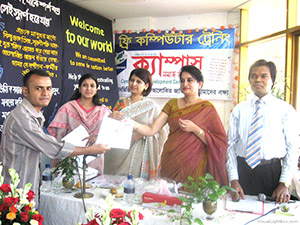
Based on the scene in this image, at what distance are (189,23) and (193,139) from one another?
144 inches

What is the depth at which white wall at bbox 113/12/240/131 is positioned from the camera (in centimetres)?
510

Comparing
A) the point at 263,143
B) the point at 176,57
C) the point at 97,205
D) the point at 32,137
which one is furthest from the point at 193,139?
the point at 176,57

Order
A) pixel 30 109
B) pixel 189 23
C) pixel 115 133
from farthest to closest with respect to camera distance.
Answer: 1. pixel 189 23
2. pixel 115 133
3. pixel 30 109

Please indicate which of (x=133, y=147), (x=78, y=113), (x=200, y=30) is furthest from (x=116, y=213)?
(x=200, y=30)

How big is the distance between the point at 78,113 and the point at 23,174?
4.11ft

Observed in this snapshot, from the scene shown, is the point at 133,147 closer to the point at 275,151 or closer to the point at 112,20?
the point at 275,151

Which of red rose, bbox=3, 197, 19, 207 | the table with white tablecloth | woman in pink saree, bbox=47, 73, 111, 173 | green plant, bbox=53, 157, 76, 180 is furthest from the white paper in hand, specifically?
red rose, bbox=3, 197, 19, 207

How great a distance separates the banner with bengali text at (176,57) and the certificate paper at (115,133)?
320cm

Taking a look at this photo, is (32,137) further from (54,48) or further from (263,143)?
(54,48)

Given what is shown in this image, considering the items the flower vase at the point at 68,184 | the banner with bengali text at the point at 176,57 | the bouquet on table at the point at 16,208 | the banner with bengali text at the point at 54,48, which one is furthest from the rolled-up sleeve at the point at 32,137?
the banner with bengali text at the point at 176,57

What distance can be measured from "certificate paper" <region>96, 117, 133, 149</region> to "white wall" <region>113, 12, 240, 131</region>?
10.7 ft

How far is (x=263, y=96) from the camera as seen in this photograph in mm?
1940

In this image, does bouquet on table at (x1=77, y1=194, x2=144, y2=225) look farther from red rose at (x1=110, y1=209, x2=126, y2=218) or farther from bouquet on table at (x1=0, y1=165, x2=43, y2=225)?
bouquet on table at (x1=0, y1=165, x2=43, y2=225)

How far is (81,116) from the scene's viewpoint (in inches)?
114
